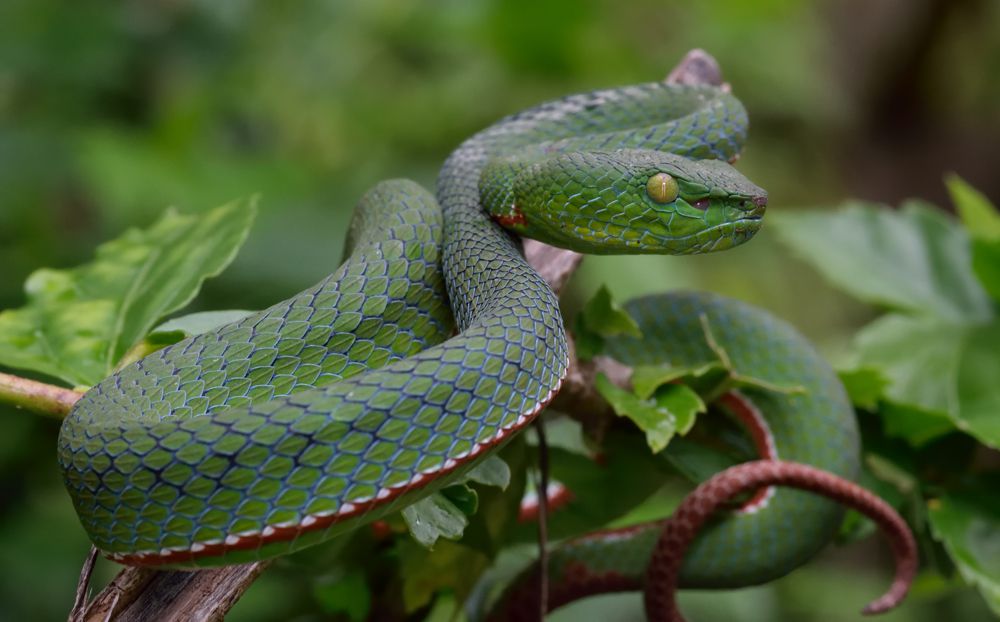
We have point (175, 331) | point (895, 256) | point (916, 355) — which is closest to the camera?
point (175, 331)

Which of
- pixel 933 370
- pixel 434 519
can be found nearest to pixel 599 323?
pixel 434 519

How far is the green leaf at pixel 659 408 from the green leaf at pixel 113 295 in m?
1.08

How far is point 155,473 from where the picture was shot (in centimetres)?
187

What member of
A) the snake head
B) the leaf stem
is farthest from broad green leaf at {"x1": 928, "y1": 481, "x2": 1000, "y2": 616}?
the leaf stem

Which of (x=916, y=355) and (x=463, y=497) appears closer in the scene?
(x=463, y=497)

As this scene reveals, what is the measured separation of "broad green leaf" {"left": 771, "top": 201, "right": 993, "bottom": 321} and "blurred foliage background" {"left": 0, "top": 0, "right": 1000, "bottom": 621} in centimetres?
143

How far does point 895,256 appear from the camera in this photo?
3646mm

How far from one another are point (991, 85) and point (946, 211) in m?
1.27

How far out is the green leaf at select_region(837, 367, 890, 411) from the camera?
2.80 m

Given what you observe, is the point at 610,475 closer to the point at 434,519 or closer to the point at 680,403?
the point at 680,403

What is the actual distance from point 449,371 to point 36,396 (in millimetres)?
975

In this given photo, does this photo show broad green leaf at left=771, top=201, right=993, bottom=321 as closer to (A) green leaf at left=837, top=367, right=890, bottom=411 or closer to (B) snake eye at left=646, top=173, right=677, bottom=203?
(A) green leaf at left=837, top=367, right=890, bottom=411

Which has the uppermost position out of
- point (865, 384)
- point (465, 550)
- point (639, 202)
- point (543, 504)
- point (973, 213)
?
point (639, 202)

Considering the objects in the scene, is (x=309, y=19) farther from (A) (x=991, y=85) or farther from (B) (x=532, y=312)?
(A) (x=991, y=85)
